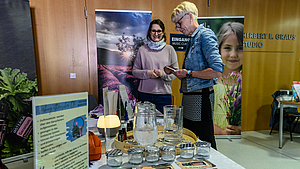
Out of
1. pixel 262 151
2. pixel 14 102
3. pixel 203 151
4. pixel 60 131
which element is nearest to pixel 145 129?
pixel 203 151

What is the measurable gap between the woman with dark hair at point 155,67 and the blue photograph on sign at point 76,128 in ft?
7.89

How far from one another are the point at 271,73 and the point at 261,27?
1.13 metres

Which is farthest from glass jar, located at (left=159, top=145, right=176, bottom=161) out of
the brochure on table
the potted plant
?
the potted plant

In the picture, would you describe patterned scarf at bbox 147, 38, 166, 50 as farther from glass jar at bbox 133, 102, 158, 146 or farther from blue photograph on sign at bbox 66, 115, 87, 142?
blue photograph on sign at bbox 66, 115, 87, 142

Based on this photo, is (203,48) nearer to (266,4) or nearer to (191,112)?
(191,112)

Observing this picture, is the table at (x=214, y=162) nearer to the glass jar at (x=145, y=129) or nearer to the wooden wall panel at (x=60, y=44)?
the glass jar at (x=145, y=129)

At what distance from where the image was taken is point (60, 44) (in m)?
3.48

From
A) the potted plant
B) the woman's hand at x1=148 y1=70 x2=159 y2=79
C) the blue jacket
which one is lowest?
the potted plant

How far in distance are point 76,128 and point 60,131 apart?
58mm

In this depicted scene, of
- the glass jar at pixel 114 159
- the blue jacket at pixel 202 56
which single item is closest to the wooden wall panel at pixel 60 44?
the blue jacket at pixel 202 56

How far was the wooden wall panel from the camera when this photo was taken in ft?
11.1

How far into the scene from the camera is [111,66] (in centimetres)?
346

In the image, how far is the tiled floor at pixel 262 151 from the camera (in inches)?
106

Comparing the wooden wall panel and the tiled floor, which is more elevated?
the wooden wall panel
